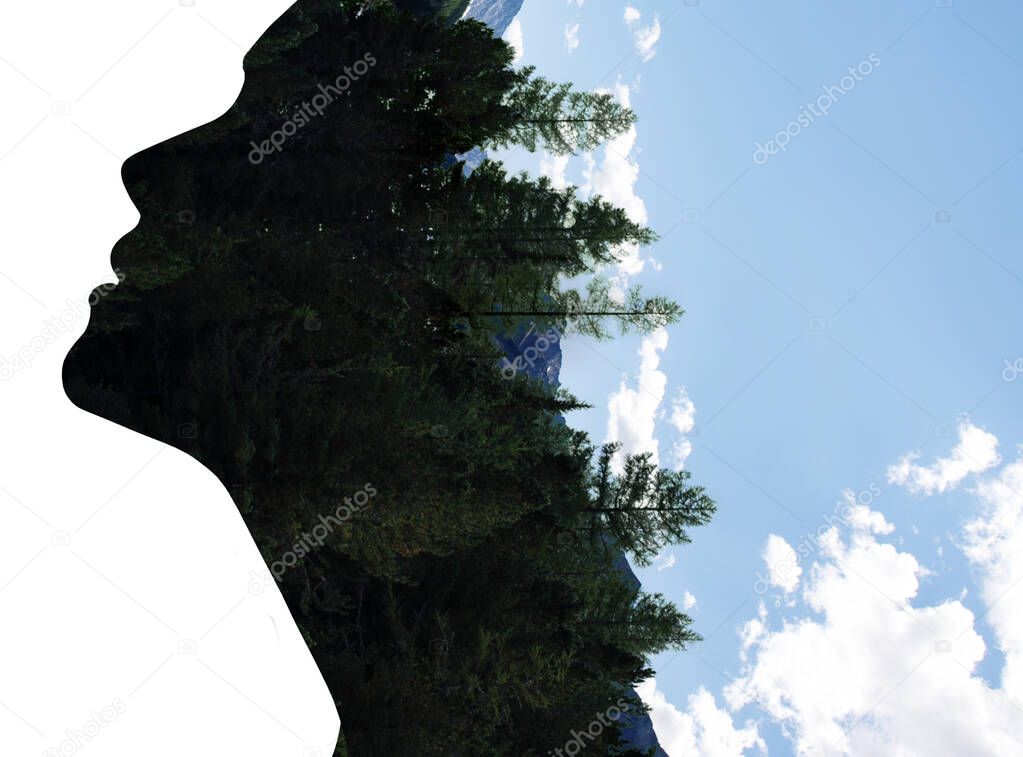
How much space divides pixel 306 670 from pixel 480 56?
15909 mm

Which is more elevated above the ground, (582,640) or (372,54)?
(372,54)

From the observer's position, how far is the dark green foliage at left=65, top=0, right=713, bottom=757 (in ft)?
34.1

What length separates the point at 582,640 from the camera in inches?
Answer: 781

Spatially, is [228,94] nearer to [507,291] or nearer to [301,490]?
[301,490]

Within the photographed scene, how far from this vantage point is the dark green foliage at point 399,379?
10.4 meters

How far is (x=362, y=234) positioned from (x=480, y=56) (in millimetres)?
4915

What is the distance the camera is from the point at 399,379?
13.4 meters

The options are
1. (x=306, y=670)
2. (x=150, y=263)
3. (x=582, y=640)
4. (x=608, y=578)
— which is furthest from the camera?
(x=608, y=578)

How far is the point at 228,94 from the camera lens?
7.61ft

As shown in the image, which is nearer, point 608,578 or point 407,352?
point 407,352

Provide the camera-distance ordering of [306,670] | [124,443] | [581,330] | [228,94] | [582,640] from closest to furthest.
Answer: [228,94]
[124,443]
[306,670]
[581,330]
[582,640]

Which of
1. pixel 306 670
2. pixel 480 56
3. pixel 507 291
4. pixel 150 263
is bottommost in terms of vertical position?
pixel 306 670

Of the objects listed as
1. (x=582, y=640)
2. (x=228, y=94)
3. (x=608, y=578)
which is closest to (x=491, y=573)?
(x=582, y=640)

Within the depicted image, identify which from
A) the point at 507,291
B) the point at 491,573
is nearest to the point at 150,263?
the point at 507,291
